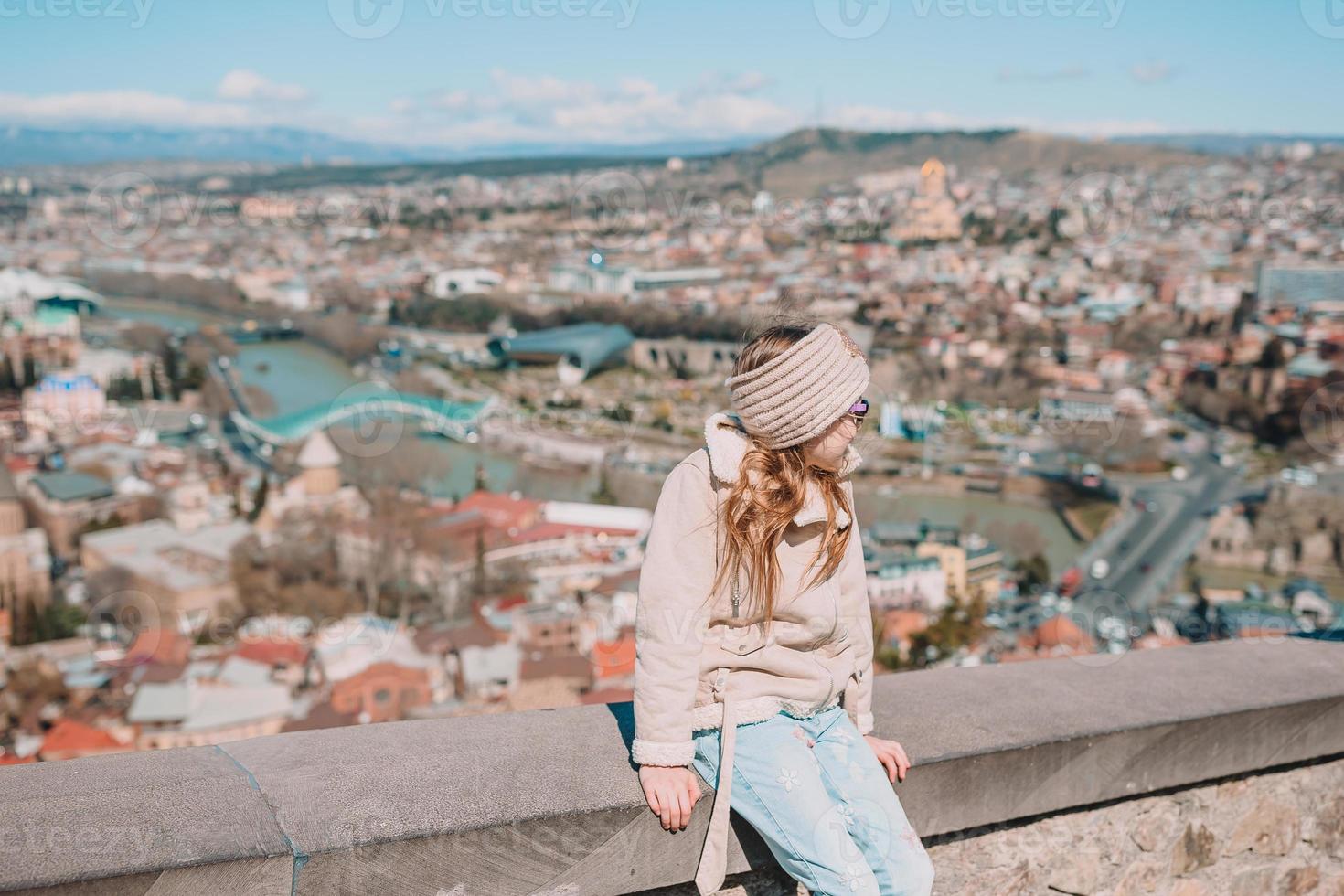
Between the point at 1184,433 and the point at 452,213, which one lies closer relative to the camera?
the point at 1184,433

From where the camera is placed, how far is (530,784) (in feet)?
3.23

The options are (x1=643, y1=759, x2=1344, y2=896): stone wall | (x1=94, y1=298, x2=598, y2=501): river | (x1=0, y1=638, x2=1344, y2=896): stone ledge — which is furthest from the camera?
(x1=94, y1=298, x2=598, y2=501): river

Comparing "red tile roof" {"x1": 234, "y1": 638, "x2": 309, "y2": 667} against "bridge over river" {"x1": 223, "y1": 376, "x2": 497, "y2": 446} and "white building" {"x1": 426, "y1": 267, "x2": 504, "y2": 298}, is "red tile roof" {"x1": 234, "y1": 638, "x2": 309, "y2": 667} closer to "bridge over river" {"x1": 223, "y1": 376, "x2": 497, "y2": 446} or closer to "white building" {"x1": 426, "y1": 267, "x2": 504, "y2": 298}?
"bridge over river" {"x1": 223, "y1": 376, "x2": 497, "y2": 446}

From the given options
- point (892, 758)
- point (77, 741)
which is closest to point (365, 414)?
point (77, 741)

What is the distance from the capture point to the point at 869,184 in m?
37.8

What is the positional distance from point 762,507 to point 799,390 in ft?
0.38

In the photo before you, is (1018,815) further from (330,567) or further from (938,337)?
(938,337)

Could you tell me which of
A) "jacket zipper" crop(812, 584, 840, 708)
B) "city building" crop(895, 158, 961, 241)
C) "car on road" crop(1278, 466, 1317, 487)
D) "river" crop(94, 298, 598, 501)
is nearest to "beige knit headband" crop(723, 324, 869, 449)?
"jacket zipper" crop(812, 584, 840, 708)

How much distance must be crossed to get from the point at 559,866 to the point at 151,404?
34.5 meters

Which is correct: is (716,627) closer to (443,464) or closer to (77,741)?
(77,741)

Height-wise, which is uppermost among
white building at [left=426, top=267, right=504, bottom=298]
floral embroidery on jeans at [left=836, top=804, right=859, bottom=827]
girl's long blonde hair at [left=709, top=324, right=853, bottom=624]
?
girl's long blonde hair at [left=709, top=324, right=853, bottom=624]

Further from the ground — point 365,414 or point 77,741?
point 77,741

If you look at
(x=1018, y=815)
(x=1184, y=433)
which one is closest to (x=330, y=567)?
(x=1184, y=433)

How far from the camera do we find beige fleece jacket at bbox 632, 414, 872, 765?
1037mm
